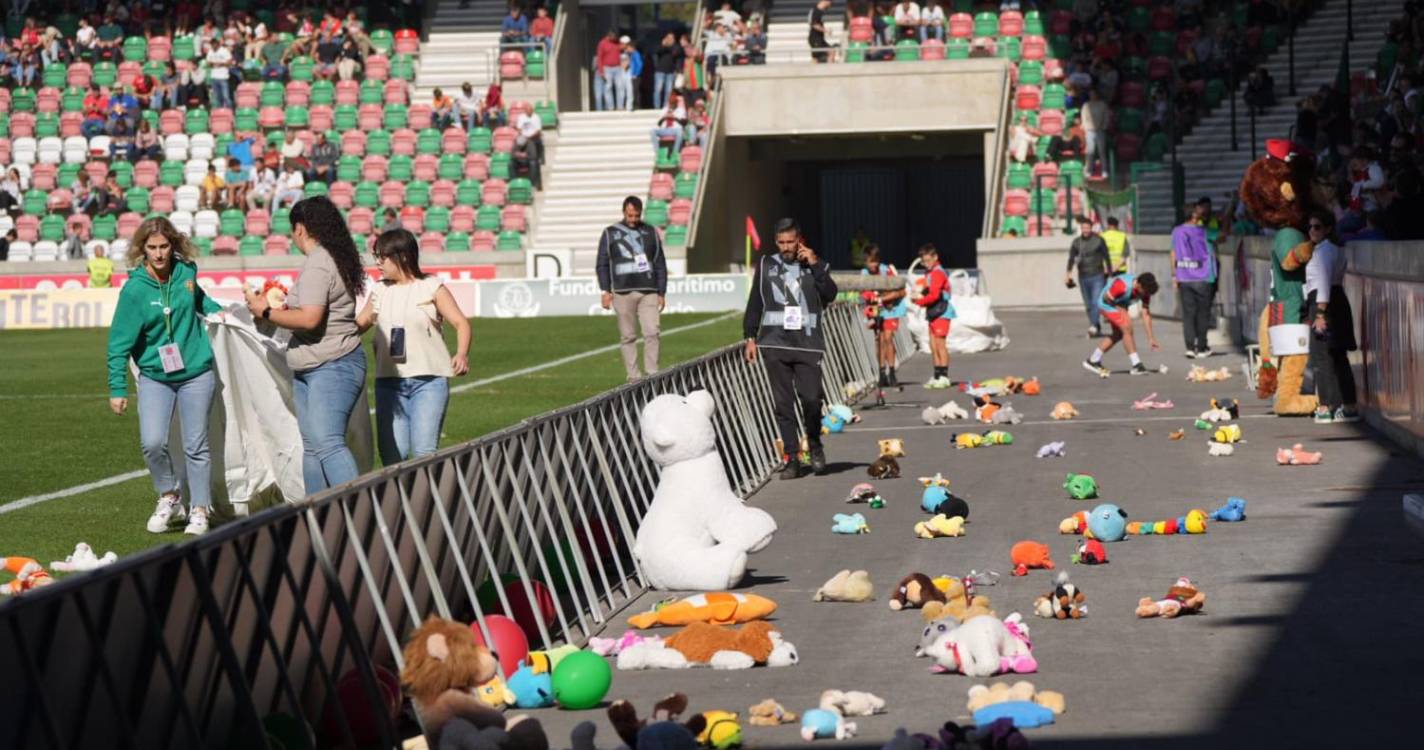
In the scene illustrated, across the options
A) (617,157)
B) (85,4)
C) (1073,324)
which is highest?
(85,4)

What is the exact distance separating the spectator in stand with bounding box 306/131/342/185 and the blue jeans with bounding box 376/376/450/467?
39.5 meters

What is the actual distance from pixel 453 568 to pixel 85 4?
171 feet

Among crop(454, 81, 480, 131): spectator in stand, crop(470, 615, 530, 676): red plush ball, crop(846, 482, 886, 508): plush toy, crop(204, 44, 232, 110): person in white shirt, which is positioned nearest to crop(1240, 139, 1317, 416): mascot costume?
crop(846, 482, 886, 508): plush toy

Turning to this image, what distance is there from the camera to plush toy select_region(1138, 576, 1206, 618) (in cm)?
985

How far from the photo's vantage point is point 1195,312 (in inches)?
1083

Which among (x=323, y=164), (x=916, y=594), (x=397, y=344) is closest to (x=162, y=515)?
(x=397, y=344)

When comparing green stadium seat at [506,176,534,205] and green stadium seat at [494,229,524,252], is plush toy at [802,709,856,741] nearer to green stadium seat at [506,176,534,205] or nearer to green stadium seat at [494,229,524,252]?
green stadium seat at [494,229,524,252]

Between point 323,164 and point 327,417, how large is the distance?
4023cm

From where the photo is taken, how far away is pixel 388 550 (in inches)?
322

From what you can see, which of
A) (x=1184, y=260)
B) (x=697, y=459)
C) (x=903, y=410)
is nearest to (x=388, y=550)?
(x=697, y=459)

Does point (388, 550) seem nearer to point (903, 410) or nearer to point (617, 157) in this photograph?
point (903, 410)

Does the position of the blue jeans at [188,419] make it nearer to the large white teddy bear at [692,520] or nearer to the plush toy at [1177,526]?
the large white teddy bear at [692,520]

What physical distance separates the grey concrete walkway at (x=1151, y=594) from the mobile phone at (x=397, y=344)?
7.21ft

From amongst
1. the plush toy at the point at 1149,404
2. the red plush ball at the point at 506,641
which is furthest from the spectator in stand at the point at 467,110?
the red plush ball at the point at 506,641
